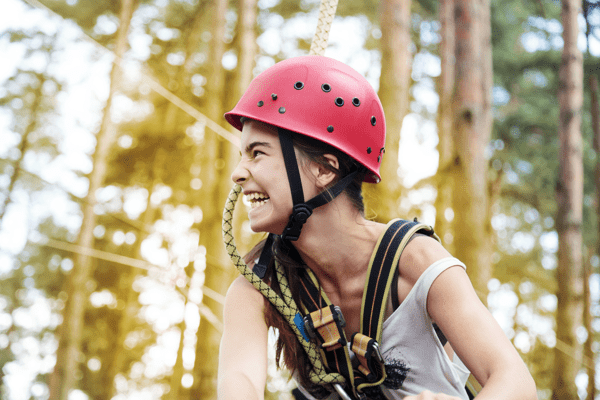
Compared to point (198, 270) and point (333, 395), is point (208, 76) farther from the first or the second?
point (333, 395)

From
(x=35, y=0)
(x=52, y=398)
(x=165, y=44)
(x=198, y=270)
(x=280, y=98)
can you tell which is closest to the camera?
(x=280, y=98)

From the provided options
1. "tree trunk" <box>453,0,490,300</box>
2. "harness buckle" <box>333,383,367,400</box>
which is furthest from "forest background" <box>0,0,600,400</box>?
"harness buckle" <box>333,383,367,400</box>

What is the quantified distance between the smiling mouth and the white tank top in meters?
0.53

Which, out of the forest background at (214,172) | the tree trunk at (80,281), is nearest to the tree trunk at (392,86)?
the forest background at (214,172)

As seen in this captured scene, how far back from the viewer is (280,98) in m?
1.61

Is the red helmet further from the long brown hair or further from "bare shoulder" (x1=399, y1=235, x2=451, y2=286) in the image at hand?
"bare shoulder" (x1=399, y1=235, x2=451, y2=286)

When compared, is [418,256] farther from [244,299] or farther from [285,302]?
[244,299]

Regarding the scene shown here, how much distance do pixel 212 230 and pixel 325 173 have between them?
460 centimetres

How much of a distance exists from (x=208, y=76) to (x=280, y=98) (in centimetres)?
599

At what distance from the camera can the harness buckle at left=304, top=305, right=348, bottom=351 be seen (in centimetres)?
156

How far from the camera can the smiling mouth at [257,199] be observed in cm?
162

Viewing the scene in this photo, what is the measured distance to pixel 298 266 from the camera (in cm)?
171

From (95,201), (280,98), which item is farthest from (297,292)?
(95,201)

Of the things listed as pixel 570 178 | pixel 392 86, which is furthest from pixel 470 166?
pixel 570 178
